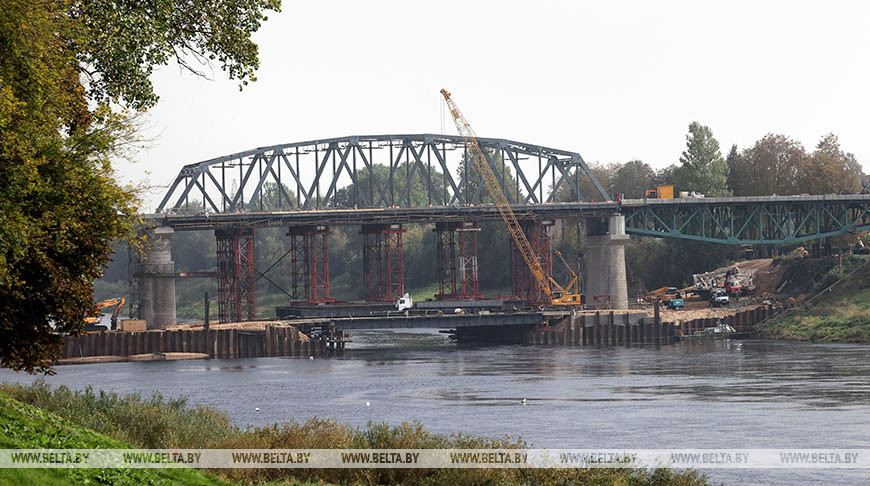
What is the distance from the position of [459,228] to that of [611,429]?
3696 inches

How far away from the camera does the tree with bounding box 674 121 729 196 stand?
178 m

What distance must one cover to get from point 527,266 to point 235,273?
4357cm

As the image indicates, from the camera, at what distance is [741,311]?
136 metres

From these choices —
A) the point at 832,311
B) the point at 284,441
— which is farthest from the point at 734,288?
the point at 284,441

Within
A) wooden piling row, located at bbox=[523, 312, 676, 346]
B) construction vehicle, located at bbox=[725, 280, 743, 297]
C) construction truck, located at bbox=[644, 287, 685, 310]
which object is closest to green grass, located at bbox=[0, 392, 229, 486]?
wooden piling row, located at bbox=[523, 312, 676, 346]

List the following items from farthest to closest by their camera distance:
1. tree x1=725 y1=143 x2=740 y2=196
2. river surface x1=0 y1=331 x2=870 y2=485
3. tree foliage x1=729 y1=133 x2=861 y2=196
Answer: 1. tree x1=725 y1=143 x2=740 y2=196
2. tree foliage x1=729 y1=133 x2=861 y2=196
3. river surface x1=0 y1=331 x2=870 y2=485

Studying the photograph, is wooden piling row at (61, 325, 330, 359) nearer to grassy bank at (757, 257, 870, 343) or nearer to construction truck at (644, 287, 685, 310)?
construction truck at (644, 287, 685, 310)

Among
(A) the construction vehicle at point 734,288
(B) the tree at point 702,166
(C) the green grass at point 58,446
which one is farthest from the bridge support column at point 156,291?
(C) the green grass at point 58,446

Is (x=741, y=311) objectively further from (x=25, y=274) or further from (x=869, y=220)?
(x=25, y=274)

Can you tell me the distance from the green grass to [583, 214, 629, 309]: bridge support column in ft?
409

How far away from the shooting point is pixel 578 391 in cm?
7756

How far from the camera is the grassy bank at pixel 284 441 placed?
1209 inches

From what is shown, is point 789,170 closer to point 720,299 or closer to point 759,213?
point 759,213

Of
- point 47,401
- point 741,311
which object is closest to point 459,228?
point 741,311
